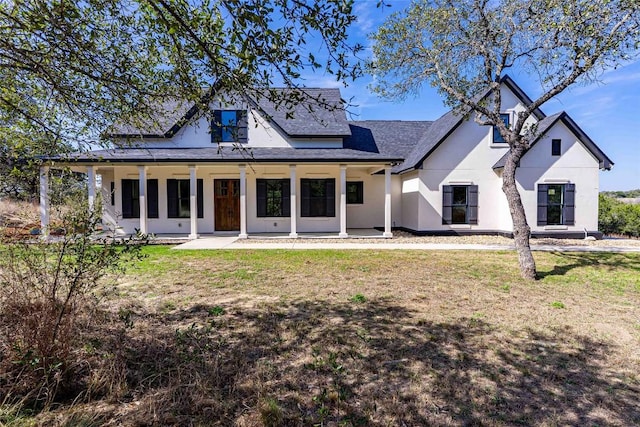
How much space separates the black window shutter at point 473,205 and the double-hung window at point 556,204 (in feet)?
8.08

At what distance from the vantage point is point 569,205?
13828 mm

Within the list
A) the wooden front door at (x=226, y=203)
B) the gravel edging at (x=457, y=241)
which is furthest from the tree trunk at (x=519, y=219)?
the wooden front door at (x=226, y=203)

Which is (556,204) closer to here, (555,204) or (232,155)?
(555,204)

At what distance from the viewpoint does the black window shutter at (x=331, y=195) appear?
15258mm

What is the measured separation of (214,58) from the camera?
3.38 m

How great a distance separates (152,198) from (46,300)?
12.5 metres

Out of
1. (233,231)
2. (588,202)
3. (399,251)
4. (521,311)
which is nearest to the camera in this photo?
(521,311)

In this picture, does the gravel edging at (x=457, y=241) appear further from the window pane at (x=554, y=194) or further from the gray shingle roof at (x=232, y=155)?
the gray shingle roof at (x=232, y=155)

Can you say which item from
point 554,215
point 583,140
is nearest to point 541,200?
point 554,215

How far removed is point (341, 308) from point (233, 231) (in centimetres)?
1096

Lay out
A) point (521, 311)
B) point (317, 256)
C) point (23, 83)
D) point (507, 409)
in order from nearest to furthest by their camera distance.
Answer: point (507, 409)
point (23, 83)
point (521, 311)
point (317, 256)

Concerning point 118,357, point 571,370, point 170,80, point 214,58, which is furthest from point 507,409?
point 170,80

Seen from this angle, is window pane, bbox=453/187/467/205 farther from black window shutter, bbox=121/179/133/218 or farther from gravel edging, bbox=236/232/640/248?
black window shutter, bbox=121/179/133/218

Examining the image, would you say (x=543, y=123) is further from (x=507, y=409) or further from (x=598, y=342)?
(x=507, y=409)
